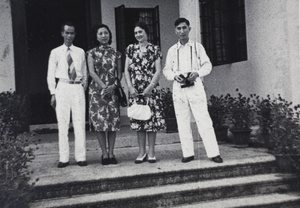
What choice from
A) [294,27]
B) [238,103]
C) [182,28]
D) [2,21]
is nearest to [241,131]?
[238,103]

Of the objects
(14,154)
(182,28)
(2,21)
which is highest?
(2,21)

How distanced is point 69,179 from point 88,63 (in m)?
1.64

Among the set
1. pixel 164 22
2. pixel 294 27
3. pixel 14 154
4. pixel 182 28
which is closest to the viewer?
pixel 14 154

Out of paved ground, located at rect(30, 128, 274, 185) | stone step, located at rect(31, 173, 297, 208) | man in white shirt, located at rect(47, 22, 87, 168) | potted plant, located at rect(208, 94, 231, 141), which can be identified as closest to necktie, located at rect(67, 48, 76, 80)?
man in white shirt, located at rect(47, 22, 87, 168)

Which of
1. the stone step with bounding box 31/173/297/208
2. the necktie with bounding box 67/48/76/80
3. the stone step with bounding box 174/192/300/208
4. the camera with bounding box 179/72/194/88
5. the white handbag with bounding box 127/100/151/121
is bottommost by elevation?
the stone step with bounding box 174/192/300/208

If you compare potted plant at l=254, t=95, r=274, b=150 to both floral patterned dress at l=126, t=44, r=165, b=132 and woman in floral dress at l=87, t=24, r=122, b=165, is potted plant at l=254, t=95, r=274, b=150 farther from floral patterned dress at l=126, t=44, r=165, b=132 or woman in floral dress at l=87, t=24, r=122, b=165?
woman in floral dress at l=87, t=24, r=122, b=165

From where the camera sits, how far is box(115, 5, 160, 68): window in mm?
8289

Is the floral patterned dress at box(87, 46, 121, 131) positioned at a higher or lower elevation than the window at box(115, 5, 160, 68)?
lower

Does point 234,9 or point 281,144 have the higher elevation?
point 234,9

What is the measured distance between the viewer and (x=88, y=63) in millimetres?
4957

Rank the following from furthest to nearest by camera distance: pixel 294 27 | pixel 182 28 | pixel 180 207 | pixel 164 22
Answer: pixel 164 22, pixel 294 27, pixel 182 28, pixel 180 207

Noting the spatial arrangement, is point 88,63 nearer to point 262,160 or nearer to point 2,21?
point 262,160

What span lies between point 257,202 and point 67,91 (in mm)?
2785

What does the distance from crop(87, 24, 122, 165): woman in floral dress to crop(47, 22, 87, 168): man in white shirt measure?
0.54 feet
